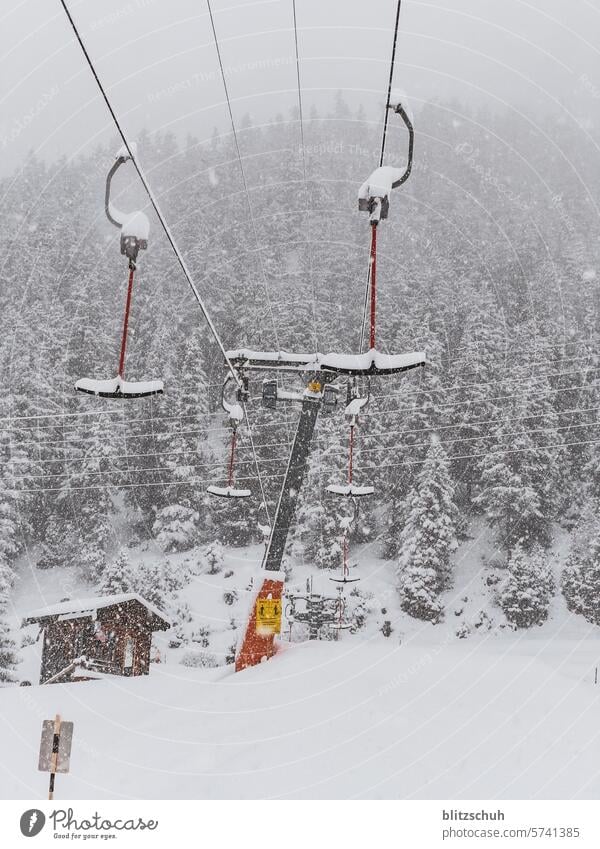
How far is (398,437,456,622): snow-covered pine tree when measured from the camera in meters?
27.0

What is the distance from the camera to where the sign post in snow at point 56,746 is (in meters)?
6.65

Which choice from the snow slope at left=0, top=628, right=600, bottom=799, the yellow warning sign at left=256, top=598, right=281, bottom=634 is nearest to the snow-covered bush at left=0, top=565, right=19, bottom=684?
the snow slope at left=0, top=628, right=600, bottom=799

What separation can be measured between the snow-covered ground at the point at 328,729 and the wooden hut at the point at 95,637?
2.48 m

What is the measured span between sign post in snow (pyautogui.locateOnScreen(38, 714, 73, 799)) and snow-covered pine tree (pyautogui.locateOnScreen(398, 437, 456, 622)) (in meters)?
22.0

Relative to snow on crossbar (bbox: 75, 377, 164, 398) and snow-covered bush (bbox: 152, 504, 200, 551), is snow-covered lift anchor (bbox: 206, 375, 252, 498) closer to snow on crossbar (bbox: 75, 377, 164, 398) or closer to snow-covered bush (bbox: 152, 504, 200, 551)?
snow on crossbar (bbox: 75, 377, 164, 398)

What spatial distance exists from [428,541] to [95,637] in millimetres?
15976

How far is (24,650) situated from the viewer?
85.9 ft

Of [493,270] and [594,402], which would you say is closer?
[594,402]

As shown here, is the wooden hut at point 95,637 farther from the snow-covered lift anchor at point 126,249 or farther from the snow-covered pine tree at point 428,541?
the snow-covered lift anchor at point 126,249
